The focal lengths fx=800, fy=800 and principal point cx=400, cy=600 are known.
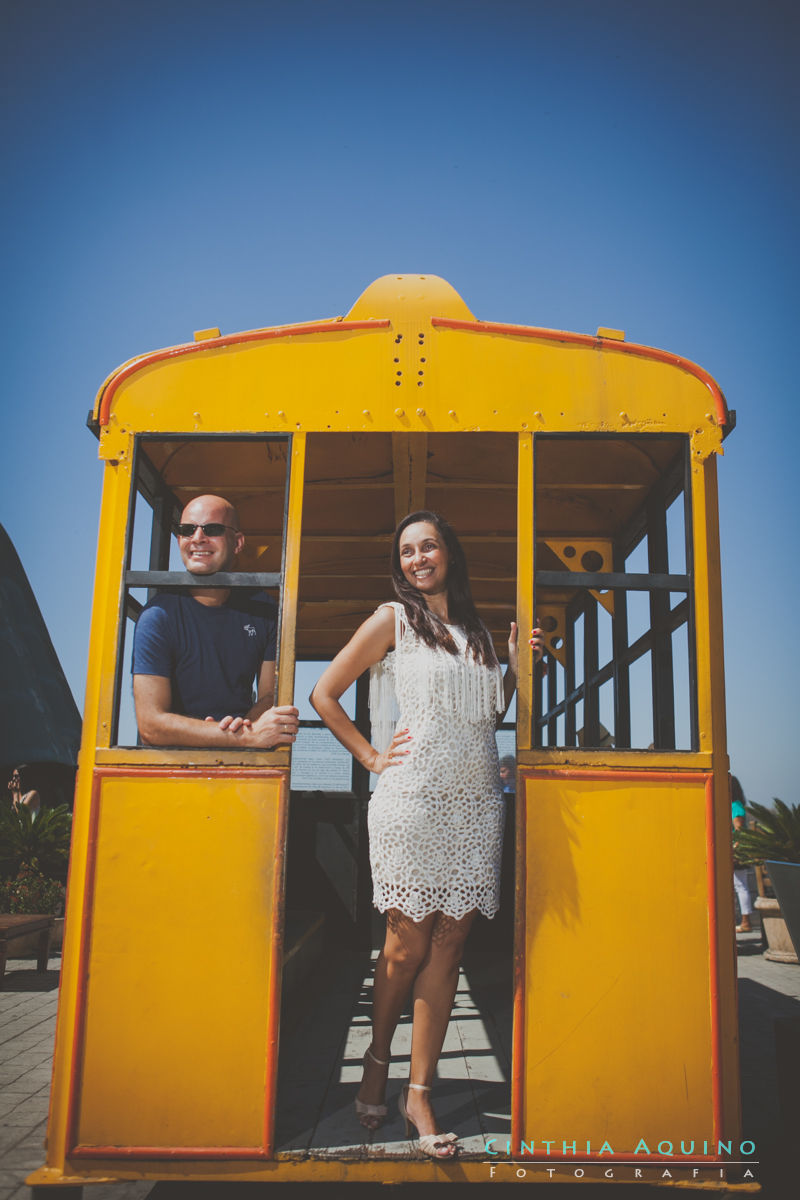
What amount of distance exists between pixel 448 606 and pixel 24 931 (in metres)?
5.65

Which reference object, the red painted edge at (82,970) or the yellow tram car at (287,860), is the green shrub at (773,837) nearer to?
the yellow tram car at (287,860)

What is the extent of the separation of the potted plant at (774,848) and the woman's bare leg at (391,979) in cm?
690

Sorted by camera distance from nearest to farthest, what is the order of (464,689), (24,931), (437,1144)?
(437,1144), (464,689), (24,931)

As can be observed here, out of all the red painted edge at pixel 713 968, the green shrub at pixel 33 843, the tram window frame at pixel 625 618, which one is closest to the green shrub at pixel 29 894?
the green shrub at pixel 33 843

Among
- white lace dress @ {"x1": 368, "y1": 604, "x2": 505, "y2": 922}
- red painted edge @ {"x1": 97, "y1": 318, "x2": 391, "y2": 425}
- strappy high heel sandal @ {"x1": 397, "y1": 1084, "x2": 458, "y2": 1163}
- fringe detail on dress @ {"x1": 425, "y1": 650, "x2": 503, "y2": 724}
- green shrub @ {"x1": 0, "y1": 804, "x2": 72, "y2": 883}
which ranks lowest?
strappy high heel sandal @ {"x1": 397, "y1": 1084, "x2": 458, "y2": 1163}

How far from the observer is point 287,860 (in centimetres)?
273

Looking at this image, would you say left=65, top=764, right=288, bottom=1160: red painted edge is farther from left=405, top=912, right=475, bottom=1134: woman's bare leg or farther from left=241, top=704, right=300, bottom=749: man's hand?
left=405, top=912, right=475, bottom=1134: woman's bare leg

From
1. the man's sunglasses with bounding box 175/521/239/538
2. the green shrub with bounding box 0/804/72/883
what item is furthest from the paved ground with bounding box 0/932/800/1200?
the man's sunglasses with bounding box 175/521/239/538

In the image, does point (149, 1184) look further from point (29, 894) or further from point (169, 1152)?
point (29, 894)

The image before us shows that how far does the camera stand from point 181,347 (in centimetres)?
306

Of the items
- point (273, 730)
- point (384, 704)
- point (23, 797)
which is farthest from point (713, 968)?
point (23, 797)

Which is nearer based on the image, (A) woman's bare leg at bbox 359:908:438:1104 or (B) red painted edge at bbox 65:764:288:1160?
(B) red painted edge at bbox 65:764:288:1160

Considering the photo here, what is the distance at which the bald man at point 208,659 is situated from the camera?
273 cm

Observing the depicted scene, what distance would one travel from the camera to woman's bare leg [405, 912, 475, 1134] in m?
2.57
